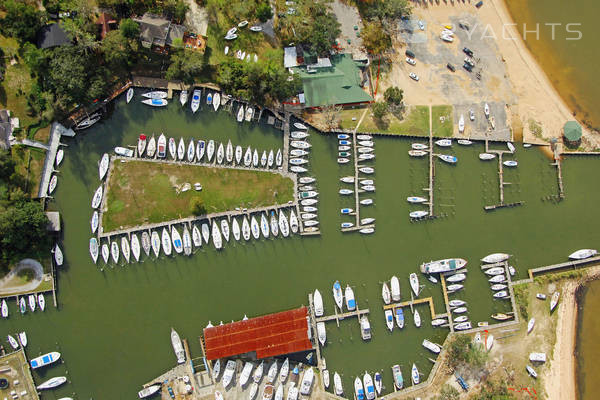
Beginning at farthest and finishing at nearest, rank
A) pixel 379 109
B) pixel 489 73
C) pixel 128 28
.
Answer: pixel 489 73 < pixel 379 109 < pixel 128 28

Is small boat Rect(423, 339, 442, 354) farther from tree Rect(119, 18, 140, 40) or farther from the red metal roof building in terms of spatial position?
tree Rect(119, 18, 140, 40)

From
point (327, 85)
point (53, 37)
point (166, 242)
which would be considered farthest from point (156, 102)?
point (327, 85)

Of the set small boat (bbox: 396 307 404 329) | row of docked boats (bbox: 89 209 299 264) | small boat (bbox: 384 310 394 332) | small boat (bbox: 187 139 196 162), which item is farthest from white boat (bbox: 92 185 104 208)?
small boat (bbox: 396 307 404 329)

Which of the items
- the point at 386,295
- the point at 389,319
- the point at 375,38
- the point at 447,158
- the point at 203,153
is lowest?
the point at 389,319

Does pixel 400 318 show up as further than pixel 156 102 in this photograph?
Yes

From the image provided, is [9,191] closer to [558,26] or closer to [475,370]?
[475,370]

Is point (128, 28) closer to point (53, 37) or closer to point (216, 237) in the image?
point (53, 37)

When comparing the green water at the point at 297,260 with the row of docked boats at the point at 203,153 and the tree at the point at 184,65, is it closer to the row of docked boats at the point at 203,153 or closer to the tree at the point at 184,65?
the row of docked boats at the point at 203,153
